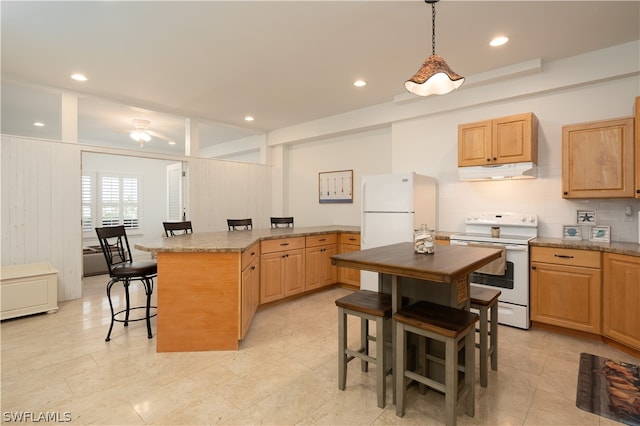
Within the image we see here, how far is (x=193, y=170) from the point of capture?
5328mm

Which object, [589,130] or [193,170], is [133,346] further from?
[589,130]

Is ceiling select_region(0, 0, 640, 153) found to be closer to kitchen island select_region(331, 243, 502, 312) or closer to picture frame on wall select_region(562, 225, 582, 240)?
picture frame on wall select_region(562, 225, 582, 240)

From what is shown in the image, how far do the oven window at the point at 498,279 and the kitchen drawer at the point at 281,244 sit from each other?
6.81 feet

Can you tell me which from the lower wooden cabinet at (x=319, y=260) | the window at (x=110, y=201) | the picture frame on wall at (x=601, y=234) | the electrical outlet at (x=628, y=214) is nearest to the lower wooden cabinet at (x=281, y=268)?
the lower wooden cabinet at (x=319, y=260)

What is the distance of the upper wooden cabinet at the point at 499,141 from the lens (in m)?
3.29

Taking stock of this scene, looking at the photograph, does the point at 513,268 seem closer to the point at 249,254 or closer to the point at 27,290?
the point at 249,254

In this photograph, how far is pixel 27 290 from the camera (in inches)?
136

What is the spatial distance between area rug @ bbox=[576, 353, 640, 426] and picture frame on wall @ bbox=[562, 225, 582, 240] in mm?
1184

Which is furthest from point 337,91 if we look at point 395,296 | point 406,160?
point 395,296

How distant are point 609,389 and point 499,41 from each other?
2909mm

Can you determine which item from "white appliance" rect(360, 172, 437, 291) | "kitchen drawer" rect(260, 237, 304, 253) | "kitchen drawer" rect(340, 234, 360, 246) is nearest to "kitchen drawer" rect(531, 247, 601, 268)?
"white appliance" rect(360, 172, 437, 291)

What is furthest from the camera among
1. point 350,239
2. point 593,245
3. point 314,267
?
point 350,239

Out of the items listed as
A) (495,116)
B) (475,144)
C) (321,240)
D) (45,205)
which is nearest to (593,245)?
(475,144)

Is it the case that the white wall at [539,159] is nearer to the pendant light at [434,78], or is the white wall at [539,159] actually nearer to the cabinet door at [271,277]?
the pendant light at [434,78]
